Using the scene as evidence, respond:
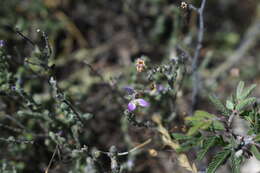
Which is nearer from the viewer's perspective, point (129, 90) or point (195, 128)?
point (195, 128)

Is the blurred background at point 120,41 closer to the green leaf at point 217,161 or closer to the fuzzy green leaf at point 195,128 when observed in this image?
the green leaf at point 217,161

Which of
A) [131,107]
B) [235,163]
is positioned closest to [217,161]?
[235,163]

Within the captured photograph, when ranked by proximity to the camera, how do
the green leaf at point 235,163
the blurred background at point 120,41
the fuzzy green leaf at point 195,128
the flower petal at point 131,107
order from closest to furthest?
the fuzzy green leaf at point 195,128, the green leaf at point 235,163, the flower petal at point 131,107, the blurred background at point 120,41

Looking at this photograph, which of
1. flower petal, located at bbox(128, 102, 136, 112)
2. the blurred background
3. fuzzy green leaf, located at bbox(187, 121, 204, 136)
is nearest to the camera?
fuzzy green leaf, located at bbox(187, 121, 204, 136)

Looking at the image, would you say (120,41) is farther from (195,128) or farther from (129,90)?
(195,128)

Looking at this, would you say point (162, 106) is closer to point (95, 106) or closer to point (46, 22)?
point (95, 106)

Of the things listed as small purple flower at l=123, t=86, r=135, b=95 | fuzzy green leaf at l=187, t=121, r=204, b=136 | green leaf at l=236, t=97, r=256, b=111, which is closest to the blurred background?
small purple flower at l=123, t=86, r=135, b=95

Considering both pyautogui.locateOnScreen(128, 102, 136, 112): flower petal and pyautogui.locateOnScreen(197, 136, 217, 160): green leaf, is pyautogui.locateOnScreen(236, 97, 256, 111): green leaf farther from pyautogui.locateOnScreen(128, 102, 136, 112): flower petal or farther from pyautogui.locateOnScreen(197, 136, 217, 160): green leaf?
pyautogui.locateOnScreen(128, 102, 136, 112): flower petal

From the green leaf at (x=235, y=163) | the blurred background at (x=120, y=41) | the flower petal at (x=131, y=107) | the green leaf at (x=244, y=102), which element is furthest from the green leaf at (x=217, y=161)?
the blurred background at (x=120, y=41)
